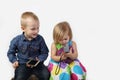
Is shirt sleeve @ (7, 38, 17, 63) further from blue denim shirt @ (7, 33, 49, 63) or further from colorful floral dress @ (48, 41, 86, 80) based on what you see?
colorful floral dress @ (48, 41, 86, 80)

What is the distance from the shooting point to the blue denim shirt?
4797 mm

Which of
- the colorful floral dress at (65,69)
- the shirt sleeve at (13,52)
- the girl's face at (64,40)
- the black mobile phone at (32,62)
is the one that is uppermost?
the girl's face at (64,40)

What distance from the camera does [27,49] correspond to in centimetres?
480

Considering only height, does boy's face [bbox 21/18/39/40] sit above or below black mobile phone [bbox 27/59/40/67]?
above

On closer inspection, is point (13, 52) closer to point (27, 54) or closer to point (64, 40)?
point (27, 54)

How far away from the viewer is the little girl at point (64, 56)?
4824 millimetres

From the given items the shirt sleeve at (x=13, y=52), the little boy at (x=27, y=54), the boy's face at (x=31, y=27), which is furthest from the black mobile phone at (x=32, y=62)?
the boy's face at (x=31, y=27)

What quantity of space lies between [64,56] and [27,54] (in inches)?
13.3

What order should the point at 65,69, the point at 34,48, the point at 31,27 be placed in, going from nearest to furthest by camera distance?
the point at 31,27
the point at 34,48
the point at 65,69

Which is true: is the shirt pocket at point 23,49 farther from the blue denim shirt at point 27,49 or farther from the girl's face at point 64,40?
the girl's face at point 64,40

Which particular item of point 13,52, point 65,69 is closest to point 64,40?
point 65,69

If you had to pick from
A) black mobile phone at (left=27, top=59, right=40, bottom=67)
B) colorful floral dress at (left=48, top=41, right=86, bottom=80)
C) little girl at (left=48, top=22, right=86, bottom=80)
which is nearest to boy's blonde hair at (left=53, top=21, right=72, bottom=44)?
little girl at (left=48, top=22, right=86, bottom=80)

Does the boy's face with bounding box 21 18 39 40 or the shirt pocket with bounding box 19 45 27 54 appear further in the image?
the shirt pocket with bounding box 19 45 27 54

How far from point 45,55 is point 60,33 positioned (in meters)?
0.24
